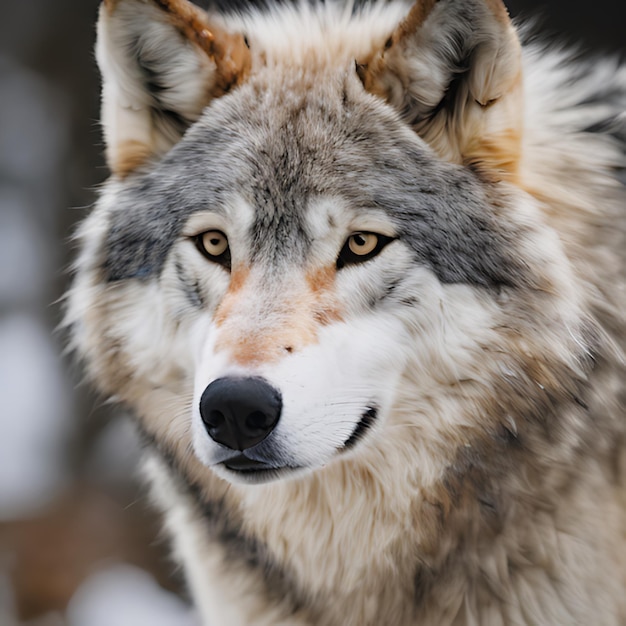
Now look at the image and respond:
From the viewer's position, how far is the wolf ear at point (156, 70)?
2182mm

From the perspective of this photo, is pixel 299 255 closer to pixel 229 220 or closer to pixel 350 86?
pixel 229 220

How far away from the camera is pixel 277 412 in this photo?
5.61ft

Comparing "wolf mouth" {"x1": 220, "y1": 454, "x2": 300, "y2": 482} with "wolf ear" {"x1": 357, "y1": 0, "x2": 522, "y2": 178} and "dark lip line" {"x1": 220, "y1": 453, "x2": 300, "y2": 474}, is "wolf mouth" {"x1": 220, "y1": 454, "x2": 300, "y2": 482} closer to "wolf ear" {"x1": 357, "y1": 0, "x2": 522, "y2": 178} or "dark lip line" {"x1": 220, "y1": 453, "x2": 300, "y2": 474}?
"dark lip line" {"x1": 220, "y1": 453, "x2": 300, "y2": 474}

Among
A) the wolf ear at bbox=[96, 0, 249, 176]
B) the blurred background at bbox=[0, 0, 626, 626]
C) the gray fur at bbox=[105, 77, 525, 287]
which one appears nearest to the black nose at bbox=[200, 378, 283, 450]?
the gray fur at bbox=[105, 77, 525, 287]

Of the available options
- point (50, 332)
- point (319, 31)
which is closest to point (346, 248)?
point (319, 31)

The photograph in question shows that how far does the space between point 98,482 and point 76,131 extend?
129 inches

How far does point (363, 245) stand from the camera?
1989mm

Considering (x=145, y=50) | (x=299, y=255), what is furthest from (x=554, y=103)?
(x=145, y=50)

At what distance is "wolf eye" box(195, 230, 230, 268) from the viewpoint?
6.88ft

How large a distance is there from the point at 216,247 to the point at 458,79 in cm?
78

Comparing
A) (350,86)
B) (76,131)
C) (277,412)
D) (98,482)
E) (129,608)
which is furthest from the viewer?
(76,131)

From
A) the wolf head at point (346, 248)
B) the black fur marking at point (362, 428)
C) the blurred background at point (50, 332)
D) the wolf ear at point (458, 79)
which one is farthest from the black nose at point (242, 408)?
the blurred background at point (50, 332)

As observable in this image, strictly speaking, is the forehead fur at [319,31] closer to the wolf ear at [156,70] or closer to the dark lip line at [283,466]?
the wolf ear at [156,70]

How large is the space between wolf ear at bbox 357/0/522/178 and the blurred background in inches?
177
